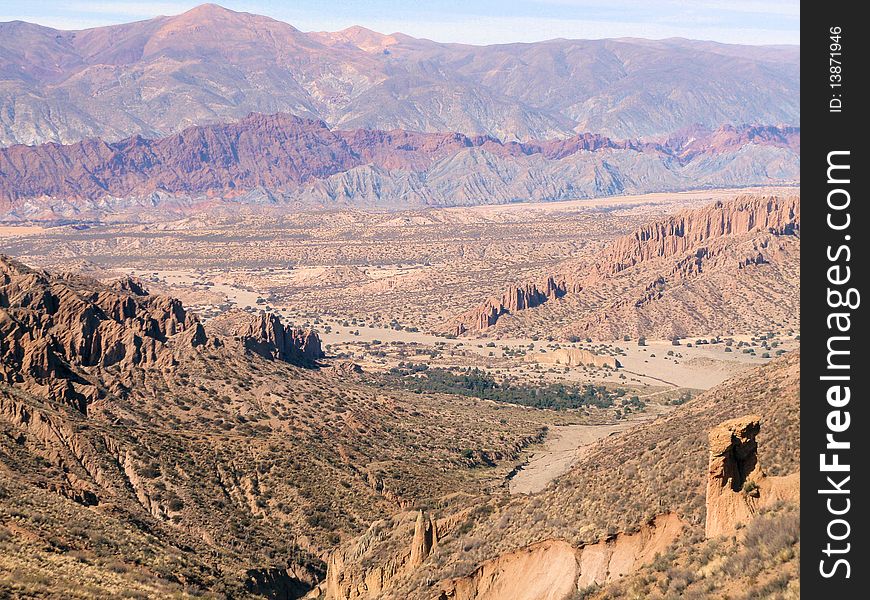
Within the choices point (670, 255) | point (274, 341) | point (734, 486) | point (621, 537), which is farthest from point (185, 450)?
point (670, 255)

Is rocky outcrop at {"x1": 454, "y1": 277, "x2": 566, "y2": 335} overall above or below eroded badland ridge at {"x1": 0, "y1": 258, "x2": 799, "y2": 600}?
below

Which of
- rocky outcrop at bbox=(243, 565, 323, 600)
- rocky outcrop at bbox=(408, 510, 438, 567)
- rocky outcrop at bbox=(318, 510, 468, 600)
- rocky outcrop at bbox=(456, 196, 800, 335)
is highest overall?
rocky outcrop at bbox=(408, 510, 438, 567)

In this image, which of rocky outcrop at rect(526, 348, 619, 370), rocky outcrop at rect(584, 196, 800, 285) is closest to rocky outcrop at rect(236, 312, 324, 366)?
rocky outcrop at rect(526, 348, 619, 370)

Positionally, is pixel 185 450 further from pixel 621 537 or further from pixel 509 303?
pixel 509 303

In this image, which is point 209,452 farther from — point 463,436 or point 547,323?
point 547,323

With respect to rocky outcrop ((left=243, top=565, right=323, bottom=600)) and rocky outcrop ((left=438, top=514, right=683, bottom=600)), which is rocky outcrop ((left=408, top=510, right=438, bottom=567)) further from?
rocky outcrop ((left=438, top=514, right=683, bottom=600))
